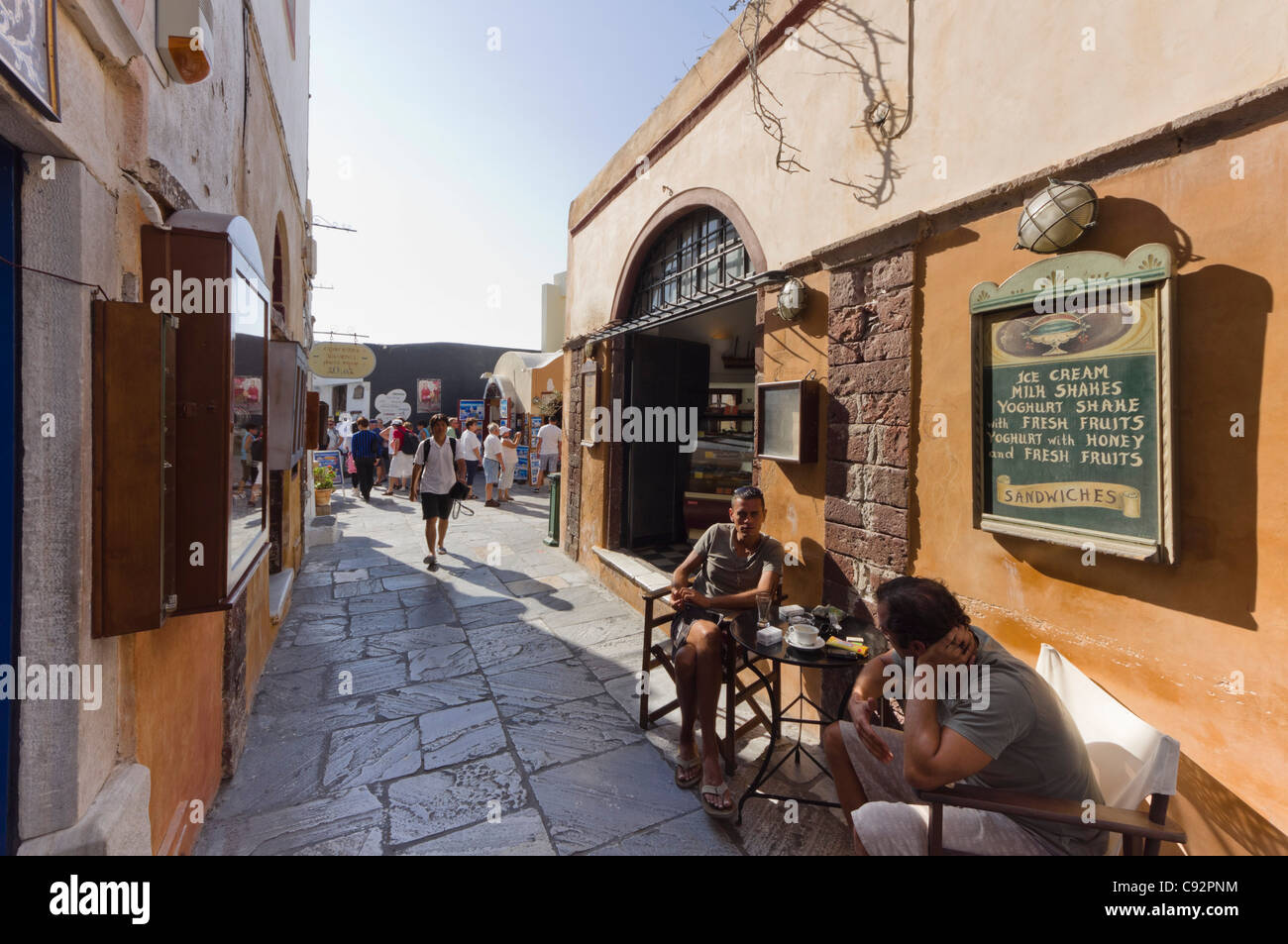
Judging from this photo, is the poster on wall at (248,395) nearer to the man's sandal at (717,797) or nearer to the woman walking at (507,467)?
the man's sandal at (717,797)

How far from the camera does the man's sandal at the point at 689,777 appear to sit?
9.37 ft

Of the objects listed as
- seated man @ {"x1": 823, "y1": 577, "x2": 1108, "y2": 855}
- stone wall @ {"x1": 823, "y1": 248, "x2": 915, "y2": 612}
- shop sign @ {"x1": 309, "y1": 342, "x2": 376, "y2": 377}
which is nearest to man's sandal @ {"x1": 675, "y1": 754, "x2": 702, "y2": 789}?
seated man @ {"x1": 823, "y1": 577, "x2": 1108, "y2": 855}

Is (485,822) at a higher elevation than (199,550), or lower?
lower

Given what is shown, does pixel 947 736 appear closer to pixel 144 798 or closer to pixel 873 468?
pixel 873 468

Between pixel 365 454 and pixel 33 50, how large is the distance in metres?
11.4

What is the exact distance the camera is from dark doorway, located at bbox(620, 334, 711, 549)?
612 cm

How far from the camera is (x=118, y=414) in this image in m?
1.61

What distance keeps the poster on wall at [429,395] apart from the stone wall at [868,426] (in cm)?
2221

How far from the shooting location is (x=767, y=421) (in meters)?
3.77

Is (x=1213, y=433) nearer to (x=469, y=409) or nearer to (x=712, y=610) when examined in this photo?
(x=712, y=610)

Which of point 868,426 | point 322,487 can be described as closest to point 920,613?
point 868,426

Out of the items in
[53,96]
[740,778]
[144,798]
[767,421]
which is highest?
[53,96]
